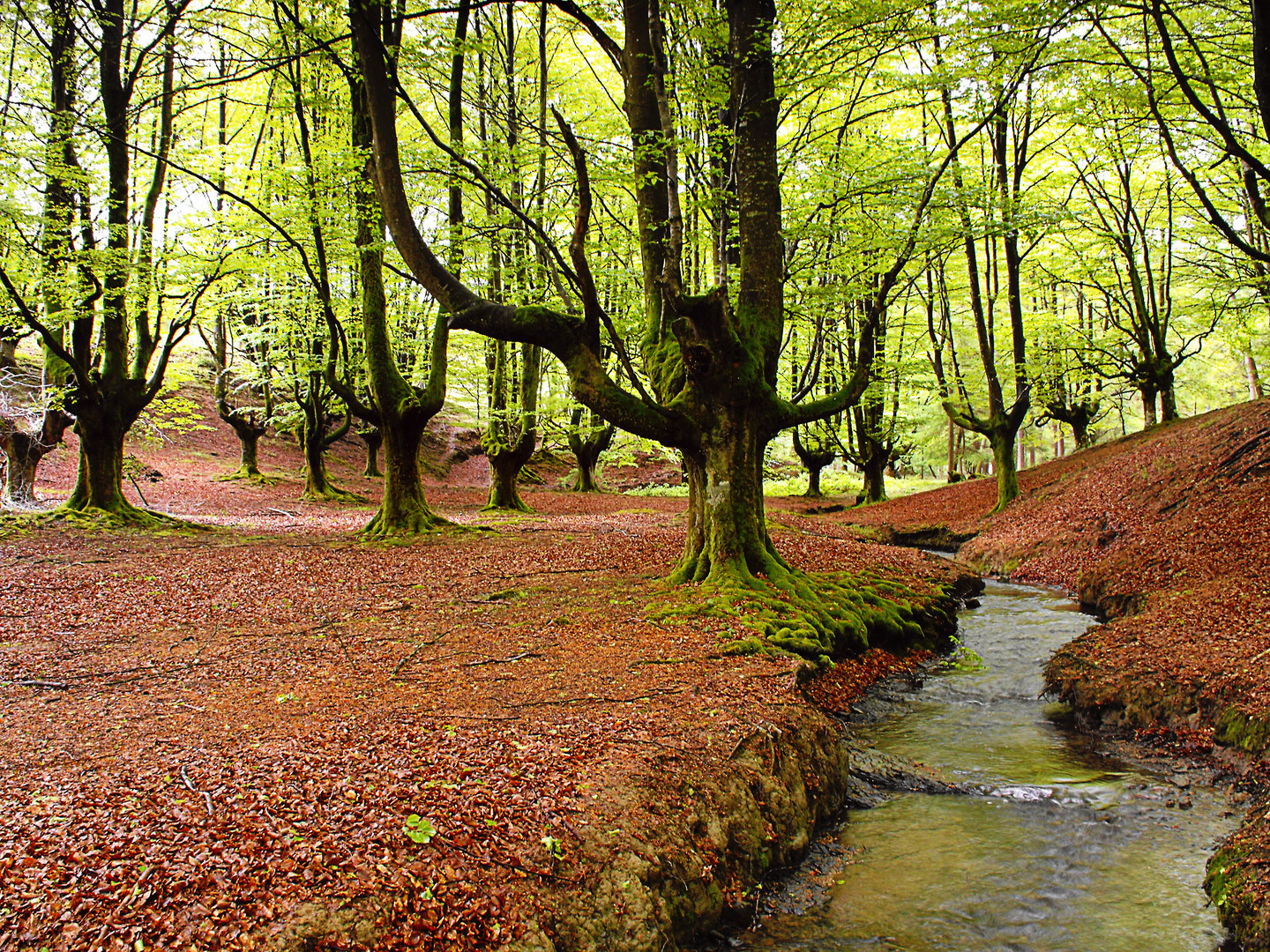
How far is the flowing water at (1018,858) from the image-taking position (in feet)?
10.9

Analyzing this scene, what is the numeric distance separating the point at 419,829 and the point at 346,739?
1188 mm

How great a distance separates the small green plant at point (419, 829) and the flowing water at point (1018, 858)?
1.71 metres

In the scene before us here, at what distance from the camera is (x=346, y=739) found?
391 centimetres

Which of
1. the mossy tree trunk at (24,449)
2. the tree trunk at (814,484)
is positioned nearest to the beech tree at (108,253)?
the mossy tree trunk at (24,449)

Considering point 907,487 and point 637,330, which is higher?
point 637,330

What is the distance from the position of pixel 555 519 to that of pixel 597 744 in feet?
38.3

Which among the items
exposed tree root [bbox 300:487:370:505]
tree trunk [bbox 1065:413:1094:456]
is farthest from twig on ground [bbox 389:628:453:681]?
tree trunk [bbox 1065:413:1094:456]

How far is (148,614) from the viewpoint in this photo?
704 cm

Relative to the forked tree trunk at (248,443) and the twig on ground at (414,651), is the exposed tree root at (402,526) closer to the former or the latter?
the twig on ground at (414,651)

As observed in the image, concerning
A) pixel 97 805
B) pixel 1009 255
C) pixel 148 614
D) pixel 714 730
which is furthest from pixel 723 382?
pixel 1009 255

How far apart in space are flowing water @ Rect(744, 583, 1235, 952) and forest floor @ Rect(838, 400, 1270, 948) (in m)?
0.31

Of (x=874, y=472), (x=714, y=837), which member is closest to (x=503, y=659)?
(x=714, y=837)

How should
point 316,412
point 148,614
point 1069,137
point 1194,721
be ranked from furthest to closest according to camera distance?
point 316,412 < point 1069,137 < point 148,614 < point 1194,721

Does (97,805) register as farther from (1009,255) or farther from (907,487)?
(907,487)
